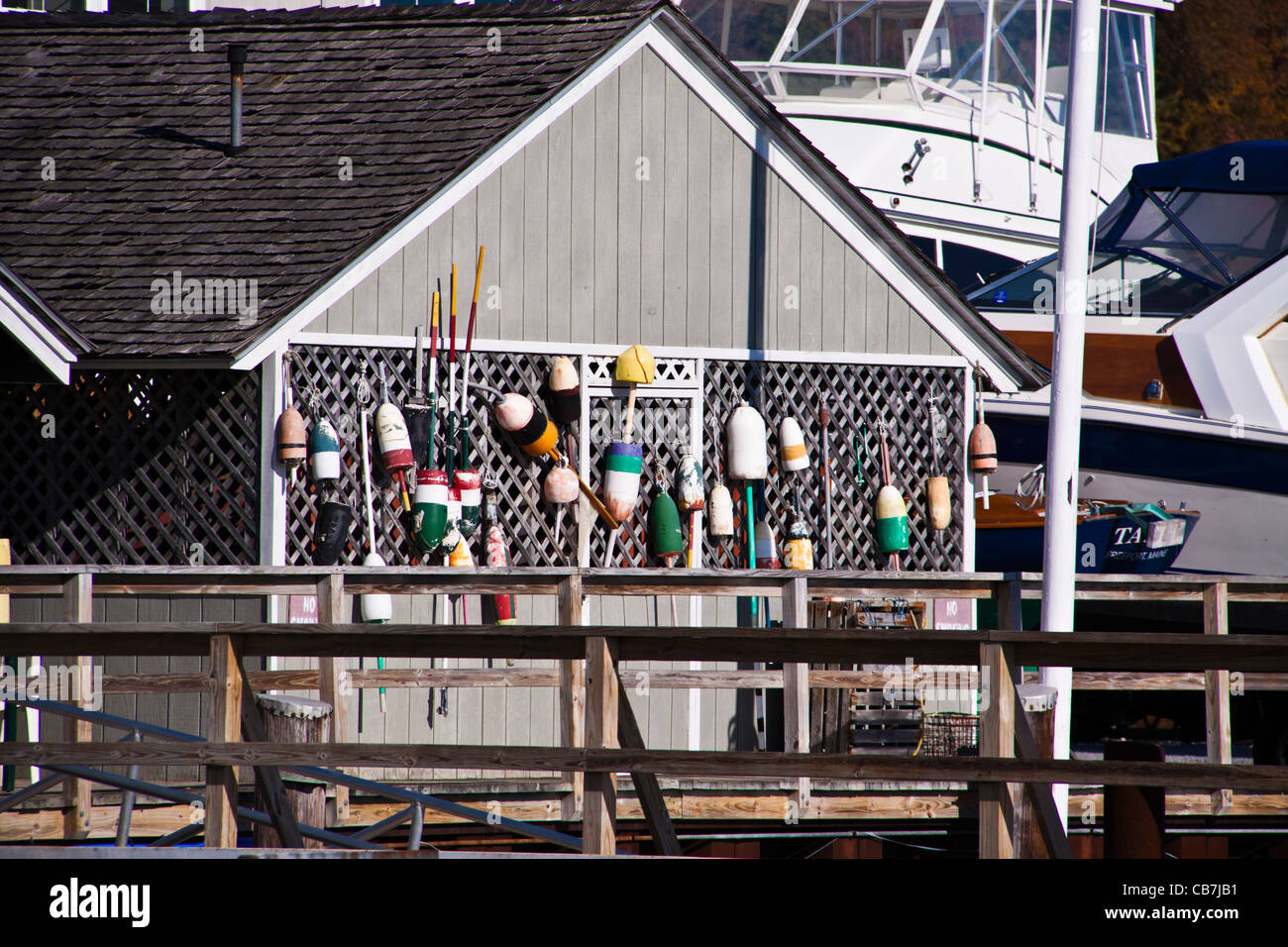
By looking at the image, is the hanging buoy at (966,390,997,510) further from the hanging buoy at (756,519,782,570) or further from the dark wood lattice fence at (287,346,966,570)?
the hanging buoy at (756,519,782,570)

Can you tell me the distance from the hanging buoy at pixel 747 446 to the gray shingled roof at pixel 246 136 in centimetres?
243

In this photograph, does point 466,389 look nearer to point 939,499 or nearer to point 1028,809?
point 939,499

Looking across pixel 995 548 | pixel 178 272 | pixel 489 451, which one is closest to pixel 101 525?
pixel 178 272

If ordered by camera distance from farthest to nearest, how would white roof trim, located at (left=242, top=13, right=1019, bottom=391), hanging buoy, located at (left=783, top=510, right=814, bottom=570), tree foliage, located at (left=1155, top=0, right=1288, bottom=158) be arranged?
tree foliage, located at (left=1155, top=0, right=1288, bottom=158) → hanging buoy, located at (left=783, top=510, right=814, bottom=570) → white roof trim, located at (left=242, top=13, right=1019, bottom=391)

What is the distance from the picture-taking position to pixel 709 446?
995cm

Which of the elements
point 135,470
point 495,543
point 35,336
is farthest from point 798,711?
point 35,336

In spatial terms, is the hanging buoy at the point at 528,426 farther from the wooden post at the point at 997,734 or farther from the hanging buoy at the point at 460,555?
the wooden post at the point at 997,734

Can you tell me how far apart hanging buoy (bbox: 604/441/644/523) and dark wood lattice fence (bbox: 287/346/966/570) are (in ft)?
0.49

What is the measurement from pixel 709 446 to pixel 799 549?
0.91 metres


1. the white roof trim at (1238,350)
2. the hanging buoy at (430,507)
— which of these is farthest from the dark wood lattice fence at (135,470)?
the white roof trim at (1238,350)

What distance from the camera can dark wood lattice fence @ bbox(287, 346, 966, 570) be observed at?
30.3 ft

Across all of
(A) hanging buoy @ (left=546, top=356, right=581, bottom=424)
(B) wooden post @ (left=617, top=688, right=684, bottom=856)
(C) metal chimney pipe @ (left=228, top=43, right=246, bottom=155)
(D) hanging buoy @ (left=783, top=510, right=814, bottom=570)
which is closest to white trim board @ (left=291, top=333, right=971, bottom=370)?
(A) hanging buoy @ (left=546, top=356, right=581, bottom=424)

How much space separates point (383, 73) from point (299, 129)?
0.81 metres

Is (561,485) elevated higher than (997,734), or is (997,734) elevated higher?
(561,485)
